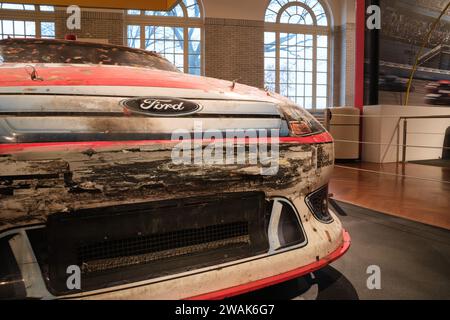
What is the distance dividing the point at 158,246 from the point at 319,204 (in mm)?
682

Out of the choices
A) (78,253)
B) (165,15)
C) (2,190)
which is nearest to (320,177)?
(78,253)

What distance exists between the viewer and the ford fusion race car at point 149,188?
0.92 metres

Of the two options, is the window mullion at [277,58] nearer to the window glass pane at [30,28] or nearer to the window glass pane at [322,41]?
the window glass pane at [322,41]

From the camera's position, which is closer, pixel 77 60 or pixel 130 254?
pixel 130 254

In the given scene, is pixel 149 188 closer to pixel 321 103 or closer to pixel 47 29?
pixel 47 29

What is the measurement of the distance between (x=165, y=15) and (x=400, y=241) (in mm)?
10769

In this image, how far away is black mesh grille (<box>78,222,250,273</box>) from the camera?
3.31ft

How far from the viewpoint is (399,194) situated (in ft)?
12.4

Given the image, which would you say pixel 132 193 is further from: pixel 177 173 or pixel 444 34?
pixel 444 34

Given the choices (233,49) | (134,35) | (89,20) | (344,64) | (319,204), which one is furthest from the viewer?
(344,64)

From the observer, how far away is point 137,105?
1057 millimetres

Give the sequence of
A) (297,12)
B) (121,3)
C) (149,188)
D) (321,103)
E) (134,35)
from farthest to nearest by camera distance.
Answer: (321,103)
(297,12)
(134,35)
(121,3)
(149,188)

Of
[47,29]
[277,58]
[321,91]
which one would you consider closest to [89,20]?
[47,29]

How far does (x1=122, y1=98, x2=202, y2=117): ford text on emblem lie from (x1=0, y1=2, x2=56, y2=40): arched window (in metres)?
11.0
